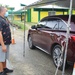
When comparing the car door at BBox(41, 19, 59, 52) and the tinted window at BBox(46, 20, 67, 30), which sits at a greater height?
the tinted window at BBox(46, 20, 67, 30)

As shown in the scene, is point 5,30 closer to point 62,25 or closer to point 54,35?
point 54,35

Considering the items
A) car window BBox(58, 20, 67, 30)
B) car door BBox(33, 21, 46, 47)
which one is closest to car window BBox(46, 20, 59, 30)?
car window BBox(58, 20, 67, 30)

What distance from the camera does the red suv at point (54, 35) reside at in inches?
225

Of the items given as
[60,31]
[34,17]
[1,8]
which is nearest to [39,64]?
[60,31]

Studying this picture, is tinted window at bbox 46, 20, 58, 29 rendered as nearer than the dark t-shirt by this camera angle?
No

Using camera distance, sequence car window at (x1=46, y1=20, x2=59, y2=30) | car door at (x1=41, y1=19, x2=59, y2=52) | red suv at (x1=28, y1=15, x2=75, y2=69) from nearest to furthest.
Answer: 1. red suv at (x1=28, y1=15, x2=75, y2=69)
2. car door at (x1=41, y1=19, x2=59, y2=52)
3. car window at (x1=46, y1=20, x2=59, y2=30)

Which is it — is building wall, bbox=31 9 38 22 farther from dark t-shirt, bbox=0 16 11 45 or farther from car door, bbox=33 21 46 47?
dark t-shirt, bbox=0 16 11 45

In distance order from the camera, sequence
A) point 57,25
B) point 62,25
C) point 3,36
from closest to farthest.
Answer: point 3,36 → point 62,25 → point 57,25

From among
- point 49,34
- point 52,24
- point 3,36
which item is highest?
point 52,24

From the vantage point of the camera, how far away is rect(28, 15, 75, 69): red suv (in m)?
5.72

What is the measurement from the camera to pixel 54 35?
657 centimetres

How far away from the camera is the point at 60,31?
6.40 metres

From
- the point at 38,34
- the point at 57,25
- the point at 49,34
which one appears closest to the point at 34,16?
the point at 38,34

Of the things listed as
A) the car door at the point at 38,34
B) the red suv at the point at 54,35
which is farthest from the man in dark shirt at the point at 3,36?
the car door at the point at 38,34
